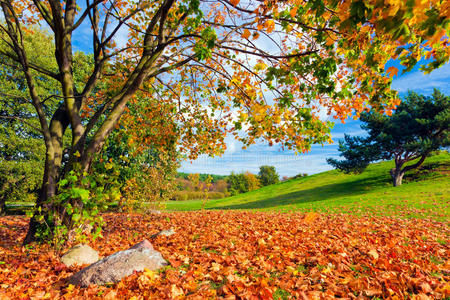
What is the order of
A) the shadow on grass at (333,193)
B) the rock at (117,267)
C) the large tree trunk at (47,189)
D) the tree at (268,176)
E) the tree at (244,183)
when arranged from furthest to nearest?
the tree at (268,176) → the tree at (244,183) → the shadow on grass at (333,193) → the large tree trunk at (47,189) → the rock at (117,267)

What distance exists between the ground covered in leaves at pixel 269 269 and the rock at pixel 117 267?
0.15 metres

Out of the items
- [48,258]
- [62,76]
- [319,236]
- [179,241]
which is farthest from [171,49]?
[319,236]

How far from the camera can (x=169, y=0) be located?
5.10 metres

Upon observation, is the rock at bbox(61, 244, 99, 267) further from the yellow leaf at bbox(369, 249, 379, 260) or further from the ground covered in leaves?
the yellow leaf at bbox(369, 249, 379, 260)

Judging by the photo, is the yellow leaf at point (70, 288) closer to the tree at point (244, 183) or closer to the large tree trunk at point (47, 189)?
the large tree trunk at point (47, 189)

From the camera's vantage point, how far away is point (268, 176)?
59.8m

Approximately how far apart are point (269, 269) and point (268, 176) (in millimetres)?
57353

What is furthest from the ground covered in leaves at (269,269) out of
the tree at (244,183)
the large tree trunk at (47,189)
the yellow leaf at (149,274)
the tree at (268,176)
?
the tree at (268,176)

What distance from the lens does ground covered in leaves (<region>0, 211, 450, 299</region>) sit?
296 cm

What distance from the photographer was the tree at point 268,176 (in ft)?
194

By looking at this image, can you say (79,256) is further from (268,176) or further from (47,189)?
(268,176)

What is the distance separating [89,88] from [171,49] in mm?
3183

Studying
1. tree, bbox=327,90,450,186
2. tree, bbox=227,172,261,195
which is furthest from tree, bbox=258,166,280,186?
tree, bbox=327,90,450,186

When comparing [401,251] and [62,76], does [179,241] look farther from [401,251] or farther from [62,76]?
[62,76]
